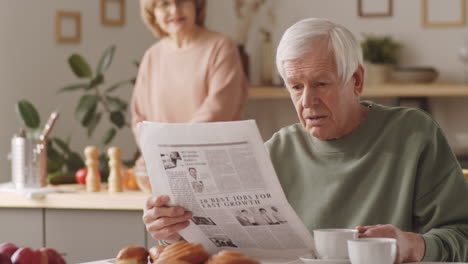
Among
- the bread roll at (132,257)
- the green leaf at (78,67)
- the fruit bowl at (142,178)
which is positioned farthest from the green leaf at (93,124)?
the bread roll at (132,257)

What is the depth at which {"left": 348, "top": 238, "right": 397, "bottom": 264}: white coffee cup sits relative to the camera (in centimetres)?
129

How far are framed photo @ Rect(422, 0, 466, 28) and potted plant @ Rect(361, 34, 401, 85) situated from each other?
259mm

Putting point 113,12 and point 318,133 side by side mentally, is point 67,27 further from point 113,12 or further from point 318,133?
point 318,133

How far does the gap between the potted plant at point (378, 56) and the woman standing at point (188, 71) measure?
1762 millimetres

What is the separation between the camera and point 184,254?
1349 mm

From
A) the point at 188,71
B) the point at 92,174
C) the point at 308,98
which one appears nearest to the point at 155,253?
the point at 308,98

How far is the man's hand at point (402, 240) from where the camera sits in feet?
4.78

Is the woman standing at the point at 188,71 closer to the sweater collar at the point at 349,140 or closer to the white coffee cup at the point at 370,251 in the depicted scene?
the sweater collar at the point at 349,140

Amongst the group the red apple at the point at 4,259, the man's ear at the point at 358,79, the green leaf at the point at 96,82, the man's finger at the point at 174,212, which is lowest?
the green leaf at the point at 96,82

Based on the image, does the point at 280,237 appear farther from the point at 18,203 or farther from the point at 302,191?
the point at 18,203

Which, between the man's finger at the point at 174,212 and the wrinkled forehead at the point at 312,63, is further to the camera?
the wrinkled forehead at the point at 312,63

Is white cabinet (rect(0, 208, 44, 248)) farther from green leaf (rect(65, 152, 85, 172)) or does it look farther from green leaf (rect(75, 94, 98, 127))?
green leaf (rect(75, 94, 98, 127))

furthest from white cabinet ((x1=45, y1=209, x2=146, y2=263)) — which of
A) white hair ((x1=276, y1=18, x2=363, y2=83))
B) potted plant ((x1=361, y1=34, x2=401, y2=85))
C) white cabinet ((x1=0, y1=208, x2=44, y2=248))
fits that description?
potted plant ((x1=361, y1=34, x2=401, y2=85))

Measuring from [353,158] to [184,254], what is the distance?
0.60m
